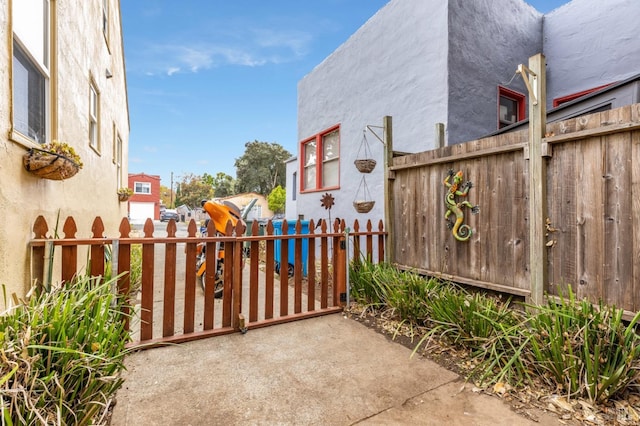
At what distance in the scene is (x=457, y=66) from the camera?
4953 mm

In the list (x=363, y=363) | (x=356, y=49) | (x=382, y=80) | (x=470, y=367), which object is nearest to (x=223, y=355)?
(x=363, y=363)

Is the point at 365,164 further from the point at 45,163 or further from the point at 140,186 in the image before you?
the point at 140,186

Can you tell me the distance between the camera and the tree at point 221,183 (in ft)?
151

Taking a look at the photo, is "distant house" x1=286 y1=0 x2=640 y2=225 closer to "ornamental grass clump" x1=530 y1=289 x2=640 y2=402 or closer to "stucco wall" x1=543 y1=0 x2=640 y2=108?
"stucco wall" x1=543 y1=0 x2=640 y2=108

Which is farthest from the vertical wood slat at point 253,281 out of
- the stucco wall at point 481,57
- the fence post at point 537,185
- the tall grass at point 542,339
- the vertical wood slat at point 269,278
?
the stucco wall at point 481,57

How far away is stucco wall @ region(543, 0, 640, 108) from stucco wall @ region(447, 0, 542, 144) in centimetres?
61

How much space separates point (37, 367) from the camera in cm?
159

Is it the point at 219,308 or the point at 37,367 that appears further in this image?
the point at 219,308

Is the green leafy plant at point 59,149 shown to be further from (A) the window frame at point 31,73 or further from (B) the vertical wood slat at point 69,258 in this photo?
(B) the vertical wood slat at point 69,258

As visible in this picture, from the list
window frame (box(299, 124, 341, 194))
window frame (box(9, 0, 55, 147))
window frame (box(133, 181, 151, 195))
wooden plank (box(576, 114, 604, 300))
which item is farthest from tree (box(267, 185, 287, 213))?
wooden plank (box(576, 114, 604, 300))

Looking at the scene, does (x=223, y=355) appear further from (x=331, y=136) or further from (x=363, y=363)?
(x=331, y=136)

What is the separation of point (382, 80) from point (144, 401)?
613 cm

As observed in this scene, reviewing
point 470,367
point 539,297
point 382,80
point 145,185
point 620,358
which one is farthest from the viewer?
point 145,185

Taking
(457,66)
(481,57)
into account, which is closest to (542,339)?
(457,66)
